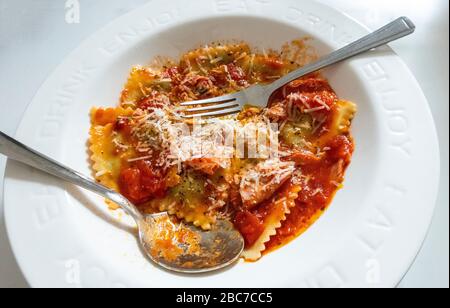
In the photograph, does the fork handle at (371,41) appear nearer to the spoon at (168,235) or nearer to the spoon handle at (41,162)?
the spoon at (168,235)

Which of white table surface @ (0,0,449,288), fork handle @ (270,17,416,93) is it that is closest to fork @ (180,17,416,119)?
fork handle @ (270,17,416,93)

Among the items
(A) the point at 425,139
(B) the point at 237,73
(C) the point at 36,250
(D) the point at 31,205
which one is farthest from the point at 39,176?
(A) the point at 425,139

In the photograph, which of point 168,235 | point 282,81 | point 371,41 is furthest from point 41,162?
point 371,41

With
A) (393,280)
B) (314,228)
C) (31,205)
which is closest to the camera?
(393,280)

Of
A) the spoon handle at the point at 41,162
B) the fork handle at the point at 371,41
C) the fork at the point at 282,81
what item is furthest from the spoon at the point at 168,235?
the fork handle at the point at 371,41

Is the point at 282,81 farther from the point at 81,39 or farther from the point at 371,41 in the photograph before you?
the point at 81,39

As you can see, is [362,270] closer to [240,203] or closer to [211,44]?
[240,203]
